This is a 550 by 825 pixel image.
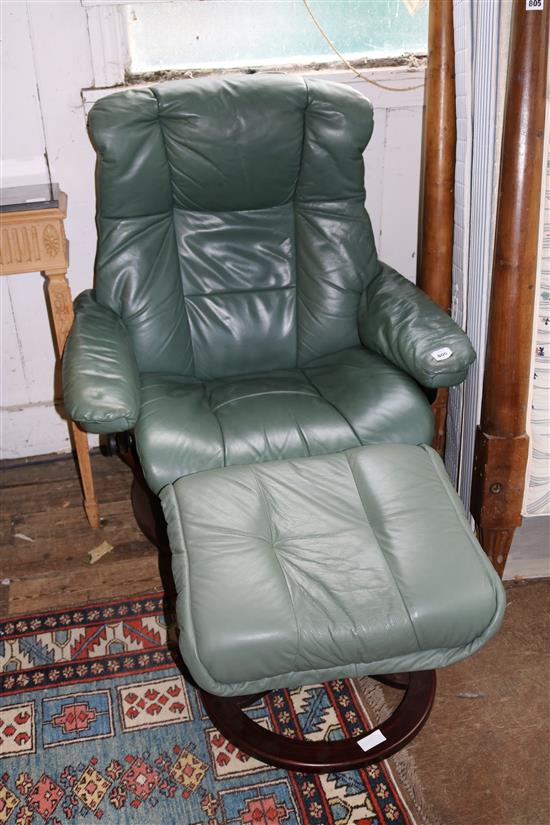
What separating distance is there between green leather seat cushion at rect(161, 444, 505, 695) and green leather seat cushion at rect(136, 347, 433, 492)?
100 mm

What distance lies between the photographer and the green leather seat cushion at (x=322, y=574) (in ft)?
4.61

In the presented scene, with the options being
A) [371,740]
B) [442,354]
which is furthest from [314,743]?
[442,354]

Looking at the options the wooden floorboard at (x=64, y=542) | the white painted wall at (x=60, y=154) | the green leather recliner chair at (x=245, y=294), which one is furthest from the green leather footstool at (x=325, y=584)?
the white painted wall at (x=60, y=154)

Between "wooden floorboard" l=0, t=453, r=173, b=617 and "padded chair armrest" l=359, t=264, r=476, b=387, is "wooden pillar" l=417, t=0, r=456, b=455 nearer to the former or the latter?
"padded chair armrest" l=359, t=264, r=476, b=387

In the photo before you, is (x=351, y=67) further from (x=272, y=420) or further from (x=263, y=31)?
(x=272, y=420)

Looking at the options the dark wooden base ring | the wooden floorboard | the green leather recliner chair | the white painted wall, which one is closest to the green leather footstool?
the dark wooden base ring

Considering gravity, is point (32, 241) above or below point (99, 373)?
above

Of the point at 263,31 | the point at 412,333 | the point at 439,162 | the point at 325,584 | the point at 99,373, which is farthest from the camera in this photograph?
the point at 263,31

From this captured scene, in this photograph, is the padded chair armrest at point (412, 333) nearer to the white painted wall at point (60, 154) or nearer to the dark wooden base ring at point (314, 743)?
the white painted wall at point (60, 154)

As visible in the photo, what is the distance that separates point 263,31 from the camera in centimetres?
233

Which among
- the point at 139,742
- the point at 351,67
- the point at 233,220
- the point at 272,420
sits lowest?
the point at 139,742

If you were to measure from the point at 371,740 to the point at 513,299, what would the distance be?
979 mm

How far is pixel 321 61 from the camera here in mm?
2387

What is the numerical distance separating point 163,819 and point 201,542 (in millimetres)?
511
